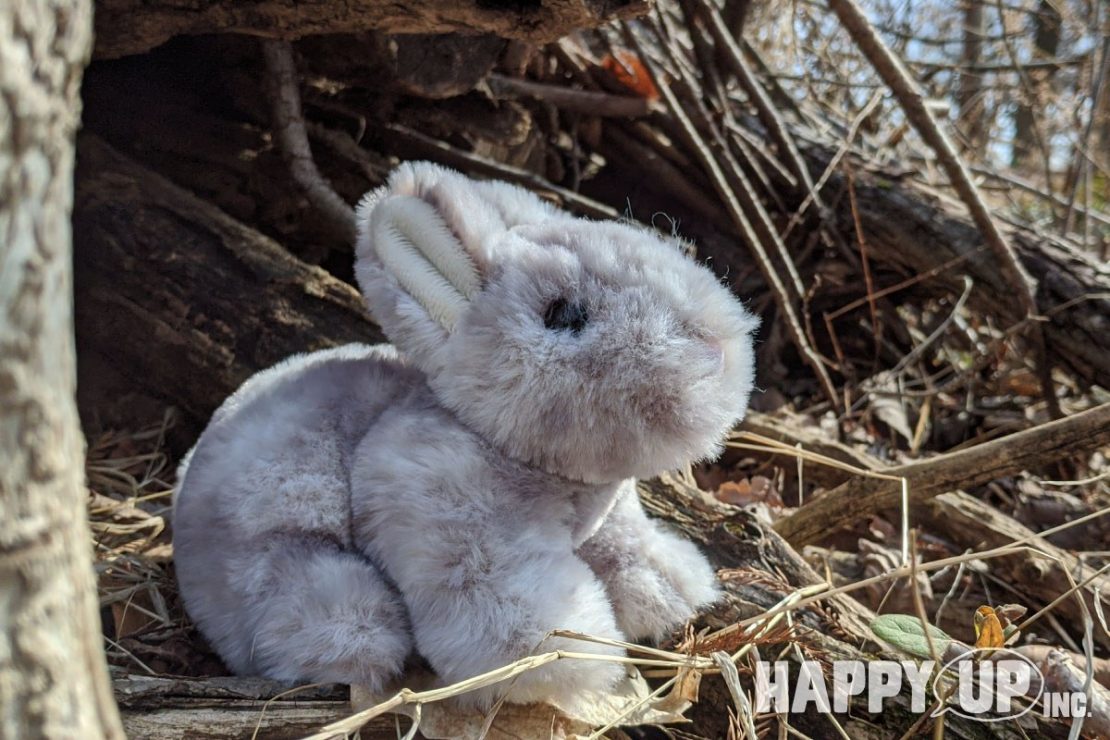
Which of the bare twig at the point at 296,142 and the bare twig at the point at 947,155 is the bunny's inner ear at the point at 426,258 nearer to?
the bare twig at the point at 296,142

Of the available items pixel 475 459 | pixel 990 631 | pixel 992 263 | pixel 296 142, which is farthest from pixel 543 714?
pixel 992 263

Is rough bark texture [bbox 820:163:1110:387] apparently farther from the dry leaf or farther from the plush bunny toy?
the plush bunny toy

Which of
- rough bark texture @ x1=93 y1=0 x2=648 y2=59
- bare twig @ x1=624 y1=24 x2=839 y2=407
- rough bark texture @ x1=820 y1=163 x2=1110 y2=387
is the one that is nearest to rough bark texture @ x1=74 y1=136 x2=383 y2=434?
rough bark texture @ x1=93 y1=0 x2=648 y2=59

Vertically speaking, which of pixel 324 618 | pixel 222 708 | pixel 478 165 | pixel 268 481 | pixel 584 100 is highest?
pixel 584 100

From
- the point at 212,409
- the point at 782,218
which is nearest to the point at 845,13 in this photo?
the point at 782,218

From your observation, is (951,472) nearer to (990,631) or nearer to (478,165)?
(990,631)

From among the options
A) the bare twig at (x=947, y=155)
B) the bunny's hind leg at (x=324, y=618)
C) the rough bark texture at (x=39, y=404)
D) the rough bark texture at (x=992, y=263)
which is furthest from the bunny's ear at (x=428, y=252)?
the rough bark texture at (x=992, y=263)
